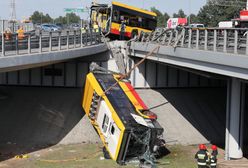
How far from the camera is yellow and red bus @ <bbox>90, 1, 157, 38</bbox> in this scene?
1395 inches

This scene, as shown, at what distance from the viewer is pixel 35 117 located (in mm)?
26750

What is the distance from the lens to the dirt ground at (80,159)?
65.0ft

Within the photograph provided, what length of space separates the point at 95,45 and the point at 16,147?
9.62 m

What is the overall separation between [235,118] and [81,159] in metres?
7.36

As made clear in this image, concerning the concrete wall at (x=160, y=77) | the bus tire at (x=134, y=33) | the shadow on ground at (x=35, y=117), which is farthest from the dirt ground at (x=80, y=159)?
the bus tire at (x=134, y=33)

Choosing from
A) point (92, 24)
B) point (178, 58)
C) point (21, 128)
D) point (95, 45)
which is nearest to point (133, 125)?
point (178, 58)

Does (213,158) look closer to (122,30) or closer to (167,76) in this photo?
(167,76)

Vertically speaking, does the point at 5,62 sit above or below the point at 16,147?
above

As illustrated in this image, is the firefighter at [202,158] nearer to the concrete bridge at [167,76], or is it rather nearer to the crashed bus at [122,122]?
the crashed bus at [122,122]

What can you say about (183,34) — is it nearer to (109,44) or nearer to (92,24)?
(109,44)

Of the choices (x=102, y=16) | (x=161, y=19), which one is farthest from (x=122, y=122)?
(x=161, y=19)

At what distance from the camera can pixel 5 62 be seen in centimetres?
1770

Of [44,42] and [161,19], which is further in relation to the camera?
[161,19]

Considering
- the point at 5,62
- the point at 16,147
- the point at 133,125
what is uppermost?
the point at 5,62
